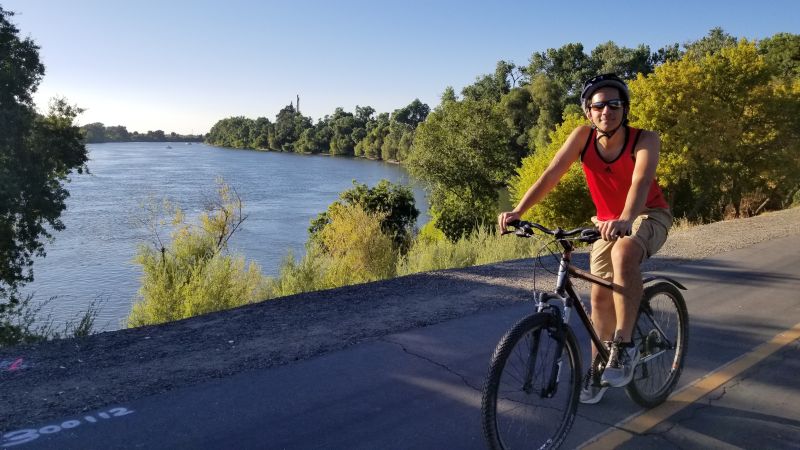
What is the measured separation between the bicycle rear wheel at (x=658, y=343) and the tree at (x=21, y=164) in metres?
16.8

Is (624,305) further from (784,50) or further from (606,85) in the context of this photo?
(784,50)

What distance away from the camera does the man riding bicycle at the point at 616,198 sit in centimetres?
332

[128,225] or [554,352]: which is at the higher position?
[554,352]

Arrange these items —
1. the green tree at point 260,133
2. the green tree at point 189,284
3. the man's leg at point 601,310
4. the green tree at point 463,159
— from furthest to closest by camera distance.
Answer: the green tree at point 260,133 < the green tree at point 463,159 < the green tree at point 189,284 < the man's leg at point 601,310

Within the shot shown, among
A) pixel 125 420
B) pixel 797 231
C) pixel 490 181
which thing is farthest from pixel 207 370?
Answer: pixel 490 181

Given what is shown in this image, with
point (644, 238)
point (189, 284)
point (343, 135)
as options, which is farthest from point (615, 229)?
point (343, 135)

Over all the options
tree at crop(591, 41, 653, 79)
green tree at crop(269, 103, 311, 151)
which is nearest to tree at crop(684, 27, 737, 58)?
tree at crop(591, 41, 653, 79)

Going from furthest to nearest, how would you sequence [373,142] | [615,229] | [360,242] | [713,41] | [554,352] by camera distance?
[373,142] → [713,41] → [360,242] → [554,352] → [615,229]

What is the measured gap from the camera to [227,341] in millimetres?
5102

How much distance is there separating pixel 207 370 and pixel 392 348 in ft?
4.81

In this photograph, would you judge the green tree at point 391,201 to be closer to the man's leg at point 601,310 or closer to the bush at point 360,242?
the bush at point 360,242

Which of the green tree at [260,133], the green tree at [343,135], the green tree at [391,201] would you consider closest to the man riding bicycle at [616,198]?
the green tree at [391,201]

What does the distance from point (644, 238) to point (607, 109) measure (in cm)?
77

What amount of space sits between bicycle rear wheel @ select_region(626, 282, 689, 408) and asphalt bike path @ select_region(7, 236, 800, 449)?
0.13m
